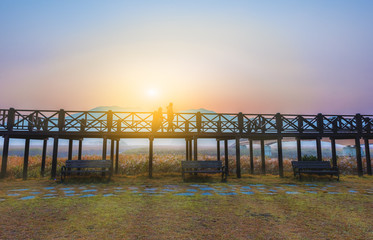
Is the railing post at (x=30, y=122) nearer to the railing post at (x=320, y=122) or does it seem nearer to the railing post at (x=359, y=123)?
the railing post at (x=320, y=122)

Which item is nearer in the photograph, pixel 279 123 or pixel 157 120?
pixel 157 120

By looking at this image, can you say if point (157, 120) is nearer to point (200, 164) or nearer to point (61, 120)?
point (200, 164)

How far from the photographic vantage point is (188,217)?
18.1 ft

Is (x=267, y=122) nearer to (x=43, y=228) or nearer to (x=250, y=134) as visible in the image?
(x=250, y=134)

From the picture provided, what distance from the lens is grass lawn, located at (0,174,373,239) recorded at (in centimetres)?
442

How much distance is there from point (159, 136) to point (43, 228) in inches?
409

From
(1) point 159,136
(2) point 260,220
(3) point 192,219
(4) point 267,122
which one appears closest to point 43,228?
(3) point 192,219

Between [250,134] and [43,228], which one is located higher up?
[250,134]

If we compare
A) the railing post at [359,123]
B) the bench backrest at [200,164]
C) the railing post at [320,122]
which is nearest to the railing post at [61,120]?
the bench backrest at [200,164]

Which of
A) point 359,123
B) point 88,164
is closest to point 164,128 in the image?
point 88,164

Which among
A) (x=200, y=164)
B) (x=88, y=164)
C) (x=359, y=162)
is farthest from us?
(x=359, y=162)

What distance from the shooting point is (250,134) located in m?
15.3

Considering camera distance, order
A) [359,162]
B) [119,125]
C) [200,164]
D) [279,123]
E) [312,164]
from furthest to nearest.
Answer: [359,162]
[279,123]
[119,125]
[312,164]
[200,164]

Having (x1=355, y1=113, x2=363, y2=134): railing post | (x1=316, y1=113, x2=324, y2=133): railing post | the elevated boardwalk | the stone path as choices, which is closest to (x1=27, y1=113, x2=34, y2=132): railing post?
the elevated boardwalk
